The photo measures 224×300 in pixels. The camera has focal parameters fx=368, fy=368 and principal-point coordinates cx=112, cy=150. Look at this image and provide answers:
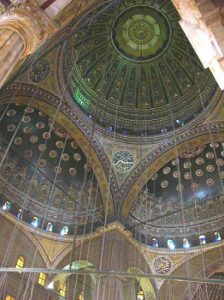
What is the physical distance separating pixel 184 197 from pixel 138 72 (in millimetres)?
5826

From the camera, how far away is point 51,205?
1376 centimetres

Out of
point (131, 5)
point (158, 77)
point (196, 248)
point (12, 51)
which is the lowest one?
point (12, 51)

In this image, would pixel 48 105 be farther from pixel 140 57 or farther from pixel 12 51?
pixel 12 51

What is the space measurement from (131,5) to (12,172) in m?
8.32

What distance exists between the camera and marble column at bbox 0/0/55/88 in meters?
5.20

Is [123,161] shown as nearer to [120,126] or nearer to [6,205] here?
[120,126]

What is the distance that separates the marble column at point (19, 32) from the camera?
17.1ft

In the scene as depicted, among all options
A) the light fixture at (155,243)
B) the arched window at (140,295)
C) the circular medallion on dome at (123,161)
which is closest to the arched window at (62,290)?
the arched window at (140,295)

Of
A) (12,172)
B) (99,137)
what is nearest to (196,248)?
(99,137)

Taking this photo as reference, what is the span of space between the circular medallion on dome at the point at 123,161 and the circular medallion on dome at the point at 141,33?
4552 mm

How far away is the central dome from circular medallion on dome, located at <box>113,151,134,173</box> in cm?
101

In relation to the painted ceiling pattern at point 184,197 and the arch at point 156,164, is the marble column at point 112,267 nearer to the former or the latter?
the arch at point 156,164

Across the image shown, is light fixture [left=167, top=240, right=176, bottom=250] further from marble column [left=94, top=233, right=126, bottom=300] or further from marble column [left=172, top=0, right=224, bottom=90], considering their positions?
marble column [left=172, top=0, right=224, bottom=90]

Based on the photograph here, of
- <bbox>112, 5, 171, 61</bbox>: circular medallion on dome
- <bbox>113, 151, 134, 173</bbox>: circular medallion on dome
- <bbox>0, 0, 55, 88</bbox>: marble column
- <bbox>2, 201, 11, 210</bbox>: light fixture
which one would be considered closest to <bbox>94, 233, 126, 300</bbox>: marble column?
<bbox>113, 151, 134, 173</bbox>: circular medallion on dome
